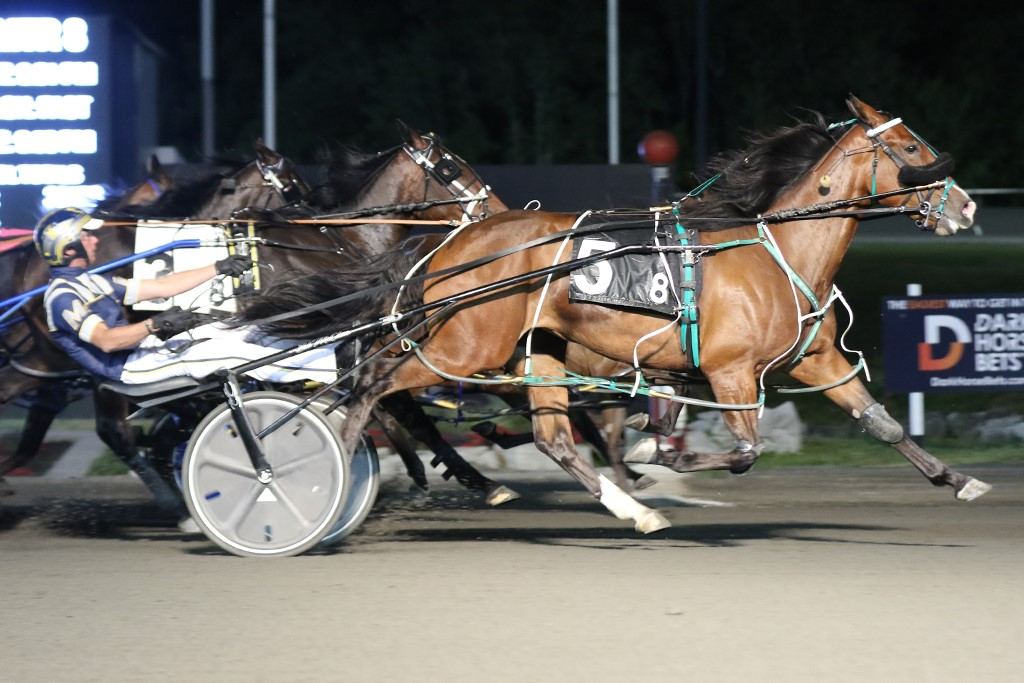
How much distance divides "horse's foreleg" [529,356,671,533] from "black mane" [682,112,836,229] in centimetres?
105

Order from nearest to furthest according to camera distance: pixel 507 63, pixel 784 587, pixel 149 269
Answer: pixel 784 587 < pixel 149 269 < pixel 507 63

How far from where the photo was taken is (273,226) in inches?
304

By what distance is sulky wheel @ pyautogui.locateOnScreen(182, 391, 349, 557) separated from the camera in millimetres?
6449

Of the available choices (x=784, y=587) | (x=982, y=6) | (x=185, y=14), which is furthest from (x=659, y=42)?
(x=784, y=587)

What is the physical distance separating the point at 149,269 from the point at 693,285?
2.58m

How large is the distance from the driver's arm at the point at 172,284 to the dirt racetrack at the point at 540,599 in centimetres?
113

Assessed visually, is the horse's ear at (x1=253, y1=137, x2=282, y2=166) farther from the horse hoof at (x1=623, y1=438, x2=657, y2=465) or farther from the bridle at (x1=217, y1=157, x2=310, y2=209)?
the horse hoof at (x1=623, y1=438, x2=657, y2=465)

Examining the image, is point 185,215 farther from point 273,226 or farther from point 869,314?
point 869,314

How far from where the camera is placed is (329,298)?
23.4ft

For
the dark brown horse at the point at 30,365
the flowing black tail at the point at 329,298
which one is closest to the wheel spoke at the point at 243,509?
the flowing black tail at the point at 329,298

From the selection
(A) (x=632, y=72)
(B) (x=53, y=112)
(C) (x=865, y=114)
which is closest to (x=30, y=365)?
(B) (x=53, y=112)

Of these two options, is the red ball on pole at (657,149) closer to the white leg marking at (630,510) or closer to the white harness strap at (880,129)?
the white harness strap at (880,129)

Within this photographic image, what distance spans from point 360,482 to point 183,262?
1355 mm

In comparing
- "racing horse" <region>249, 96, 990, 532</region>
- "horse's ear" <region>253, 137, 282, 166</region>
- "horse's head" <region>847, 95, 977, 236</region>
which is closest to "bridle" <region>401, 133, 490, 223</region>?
"horse's ear" <region>253, 137, 282, 166</region>
